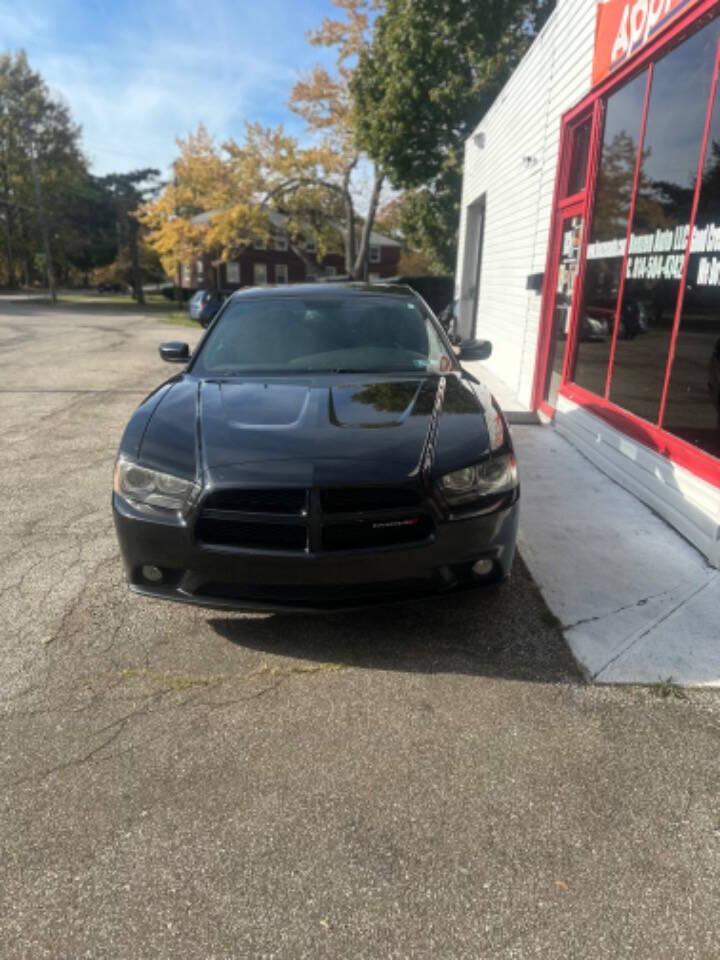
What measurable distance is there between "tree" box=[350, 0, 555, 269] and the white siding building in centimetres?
1440

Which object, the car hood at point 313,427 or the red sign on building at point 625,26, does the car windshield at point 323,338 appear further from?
the red sign on building at point 625,26

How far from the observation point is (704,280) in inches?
173

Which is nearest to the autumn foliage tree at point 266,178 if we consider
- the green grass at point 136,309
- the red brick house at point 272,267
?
the green grass at point 136,309

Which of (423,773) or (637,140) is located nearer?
(423,773)

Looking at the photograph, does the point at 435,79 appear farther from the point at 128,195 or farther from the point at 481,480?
the point at 128,195

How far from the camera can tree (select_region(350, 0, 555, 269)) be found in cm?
2166

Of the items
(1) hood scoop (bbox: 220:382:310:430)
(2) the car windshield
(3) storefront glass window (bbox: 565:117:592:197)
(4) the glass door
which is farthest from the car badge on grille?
(3) storefront glass window (bbox: 565:117:592:197)

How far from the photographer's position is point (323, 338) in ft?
14.1

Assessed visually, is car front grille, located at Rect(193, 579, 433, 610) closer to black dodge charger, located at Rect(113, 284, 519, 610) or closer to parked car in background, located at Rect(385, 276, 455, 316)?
black dodge charger, located at Rect(113, 284, 519, 610)

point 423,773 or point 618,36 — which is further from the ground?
point 618,36

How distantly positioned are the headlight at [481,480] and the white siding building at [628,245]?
1676 mm

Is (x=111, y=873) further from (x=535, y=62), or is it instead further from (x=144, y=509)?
(x=535, y=62)

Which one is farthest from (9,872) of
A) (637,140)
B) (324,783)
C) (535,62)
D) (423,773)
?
(535,62)

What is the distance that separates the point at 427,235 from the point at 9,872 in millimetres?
27556
